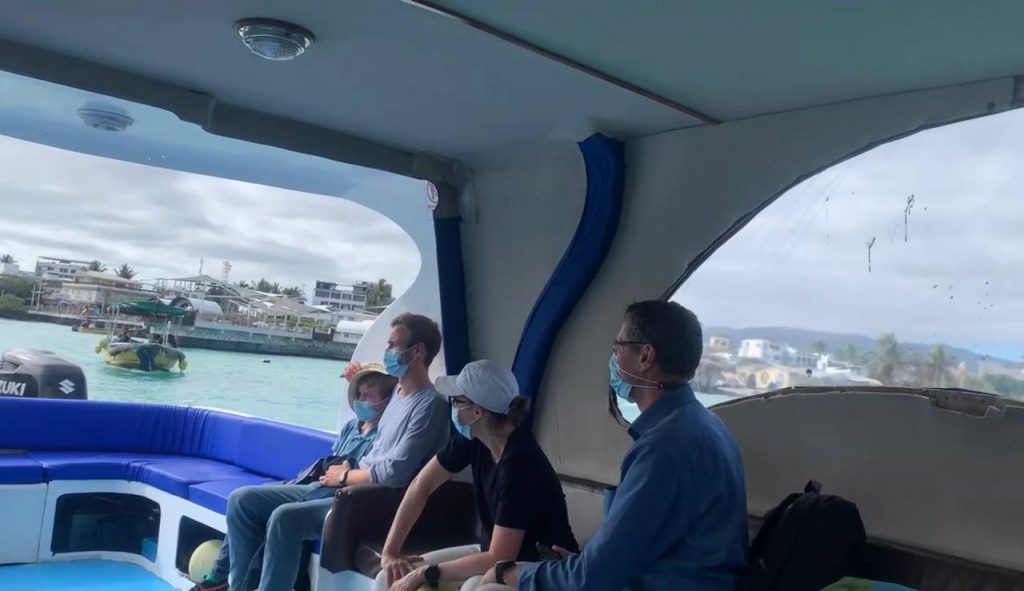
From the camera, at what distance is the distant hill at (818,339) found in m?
2.73

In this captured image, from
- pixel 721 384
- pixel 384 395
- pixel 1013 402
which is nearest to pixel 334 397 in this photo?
pixel 384 395

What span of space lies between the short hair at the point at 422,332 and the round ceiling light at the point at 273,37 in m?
1.48

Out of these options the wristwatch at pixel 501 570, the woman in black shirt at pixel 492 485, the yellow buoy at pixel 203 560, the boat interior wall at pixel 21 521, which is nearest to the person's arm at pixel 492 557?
the woman in black shirt at pixel 492 485

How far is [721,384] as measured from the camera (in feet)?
11.4

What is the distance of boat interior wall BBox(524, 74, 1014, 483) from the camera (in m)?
2.90

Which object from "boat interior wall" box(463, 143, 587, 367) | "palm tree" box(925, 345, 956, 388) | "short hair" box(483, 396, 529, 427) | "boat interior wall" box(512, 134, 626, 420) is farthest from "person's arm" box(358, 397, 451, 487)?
"palm tree" box(925, 345, 956, 388)

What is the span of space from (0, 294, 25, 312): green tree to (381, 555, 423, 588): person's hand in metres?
4.54

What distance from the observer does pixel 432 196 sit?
181 inches

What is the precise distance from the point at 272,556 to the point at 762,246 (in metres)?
2.51

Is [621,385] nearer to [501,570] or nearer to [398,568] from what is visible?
[501,570]

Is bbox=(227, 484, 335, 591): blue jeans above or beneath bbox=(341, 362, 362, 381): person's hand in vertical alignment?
beneath

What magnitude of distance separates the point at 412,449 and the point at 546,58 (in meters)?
1.84

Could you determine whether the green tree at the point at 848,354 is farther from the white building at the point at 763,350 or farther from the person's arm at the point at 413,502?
the person's arm at the point at 413,502

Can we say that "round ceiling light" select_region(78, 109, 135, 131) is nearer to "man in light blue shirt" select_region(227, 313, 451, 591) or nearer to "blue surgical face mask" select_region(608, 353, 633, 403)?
"man in light blue shirt" select_region(227, 313, 451, 591)
